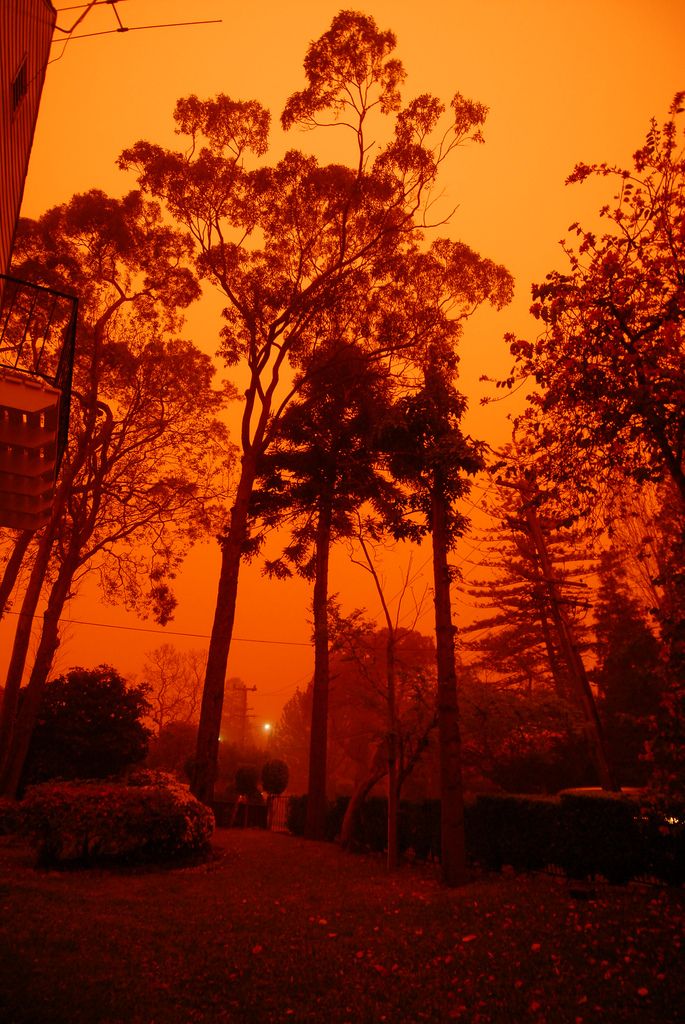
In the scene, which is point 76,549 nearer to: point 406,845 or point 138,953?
point 406,845

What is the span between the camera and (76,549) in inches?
707

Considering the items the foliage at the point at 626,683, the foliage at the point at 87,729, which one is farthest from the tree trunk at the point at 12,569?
the foliage at the point at 626,683

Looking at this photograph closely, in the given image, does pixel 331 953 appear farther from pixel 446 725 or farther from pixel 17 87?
pixel 17 87

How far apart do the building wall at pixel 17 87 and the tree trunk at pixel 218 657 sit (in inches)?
346

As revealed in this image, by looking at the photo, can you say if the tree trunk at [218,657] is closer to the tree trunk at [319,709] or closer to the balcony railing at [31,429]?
the tree trunk at [319,709]

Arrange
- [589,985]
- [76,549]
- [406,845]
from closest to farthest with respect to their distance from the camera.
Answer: [589,985] < [406,845] < [76,549]

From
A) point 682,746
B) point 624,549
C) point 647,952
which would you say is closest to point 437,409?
point 624,549

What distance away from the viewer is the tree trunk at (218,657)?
14898 millimetres

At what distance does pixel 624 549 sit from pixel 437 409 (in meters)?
5.09

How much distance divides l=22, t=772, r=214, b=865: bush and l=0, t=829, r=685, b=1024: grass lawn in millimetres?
656

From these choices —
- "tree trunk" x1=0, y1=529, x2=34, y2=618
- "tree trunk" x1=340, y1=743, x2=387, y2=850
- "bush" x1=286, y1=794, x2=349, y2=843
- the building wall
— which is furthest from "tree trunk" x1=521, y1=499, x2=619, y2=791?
"tree trunk" x1=0, y1=529, x2=34, y2=618

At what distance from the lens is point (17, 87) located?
8352 mm

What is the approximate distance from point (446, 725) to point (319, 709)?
7.95 metres

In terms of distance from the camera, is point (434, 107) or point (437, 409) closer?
point (437, 409)
